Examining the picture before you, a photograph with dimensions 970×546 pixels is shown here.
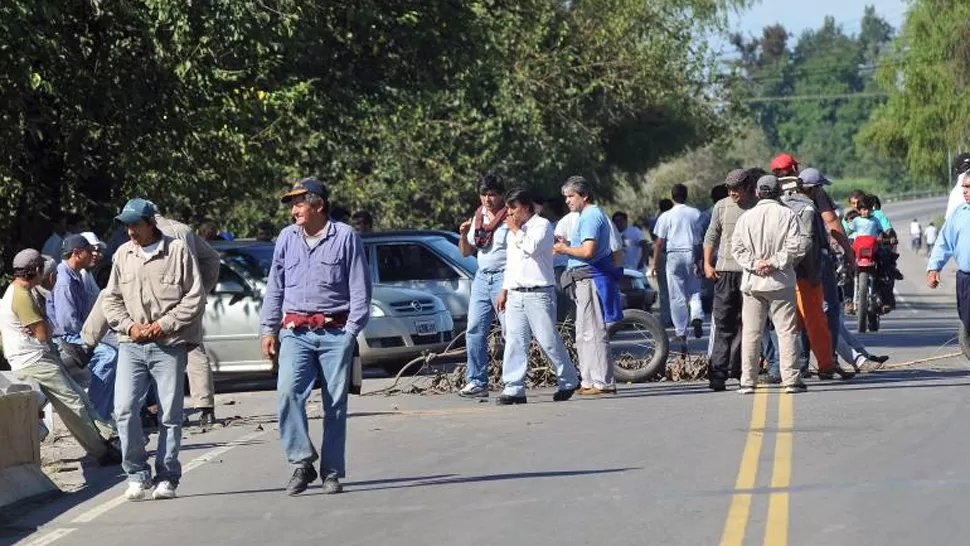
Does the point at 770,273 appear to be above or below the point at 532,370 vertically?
above

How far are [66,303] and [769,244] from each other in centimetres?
558

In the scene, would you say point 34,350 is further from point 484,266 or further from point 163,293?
point 484,266

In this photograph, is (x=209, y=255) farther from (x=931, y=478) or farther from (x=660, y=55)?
(x=660, y=55)

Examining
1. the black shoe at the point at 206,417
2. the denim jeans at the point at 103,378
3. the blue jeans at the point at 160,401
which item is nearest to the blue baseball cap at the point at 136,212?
the blue jeans at the point at 160,401

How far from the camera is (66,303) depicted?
Answer: 45.2 ft

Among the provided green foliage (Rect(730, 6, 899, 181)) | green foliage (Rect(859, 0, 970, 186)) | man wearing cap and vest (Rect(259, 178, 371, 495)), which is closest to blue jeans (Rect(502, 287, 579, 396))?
man wearing cap and vest (Rect(259, 178, 371, 495))

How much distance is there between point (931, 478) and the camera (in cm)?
1055

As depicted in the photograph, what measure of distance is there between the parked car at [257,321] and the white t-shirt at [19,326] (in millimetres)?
5587

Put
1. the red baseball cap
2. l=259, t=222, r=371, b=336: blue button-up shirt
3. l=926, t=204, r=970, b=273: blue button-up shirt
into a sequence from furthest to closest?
the red baseball cap, l=926, t=204, r=970, b=273: blue button-up shirt, l=259, t=222, r=371, b=336: blue button-up shirt

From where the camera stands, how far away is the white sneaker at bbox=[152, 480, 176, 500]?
11172 millimetres

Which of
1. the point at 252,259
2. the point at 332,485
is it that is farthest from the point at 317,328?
the point at 252,259

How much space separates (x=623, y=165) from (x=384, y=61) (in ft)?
76.9

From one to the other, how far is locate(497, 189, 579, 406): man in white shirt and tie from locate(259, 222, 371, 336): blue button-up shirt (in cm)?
442

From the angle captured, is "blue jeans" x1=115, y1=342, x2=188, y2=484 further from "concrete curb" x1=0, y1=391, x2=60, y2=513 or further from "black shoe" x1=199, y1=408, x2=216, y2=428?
"black shoe" x1=199, y1=408, x2=216, y2=428
